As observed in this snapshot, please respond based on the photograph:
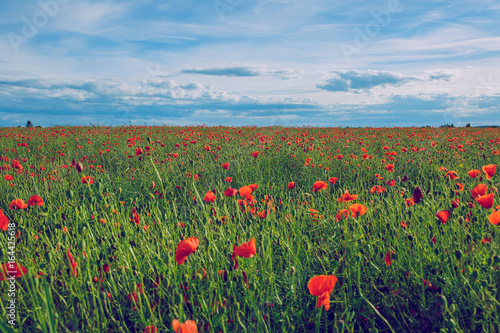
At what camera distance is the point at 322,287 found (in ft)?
3.80

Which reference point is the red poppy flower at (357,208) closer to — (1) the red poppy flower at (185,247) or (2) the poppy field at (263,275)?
(2) the poppy field at (263,275)

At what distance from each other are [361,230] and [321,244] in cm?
28

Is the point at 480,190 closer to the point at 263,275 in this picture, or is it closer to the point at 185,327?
the point at 263,275

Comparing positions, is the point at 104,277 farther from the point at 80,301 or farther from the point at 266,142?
the point at 266,142

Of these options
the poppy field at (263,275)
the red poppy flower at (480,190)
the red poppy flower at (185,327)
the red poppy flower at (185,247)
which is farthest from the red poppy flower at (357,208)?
the red poppy flower at (185,327)

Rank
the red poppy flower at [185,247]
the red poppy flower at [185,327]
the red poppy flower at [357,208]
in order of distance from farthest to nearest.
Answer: the red poppy flower at [357,208], the red poppy flower at [185,247], the red poppy flower at [185,327]

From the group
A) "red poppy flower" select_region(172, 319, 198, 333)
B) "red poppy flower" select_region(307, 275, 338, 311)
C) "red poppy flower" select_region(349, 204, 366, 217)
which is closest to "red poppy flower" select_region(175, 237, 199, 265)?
"red poppy flower" select_region(172, 319, 198, 333)

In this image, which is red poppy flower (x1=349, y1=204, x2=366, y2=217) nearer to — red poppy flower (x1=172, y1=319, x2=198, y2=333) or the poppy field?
the poppy field

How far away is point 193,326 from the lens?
1080 millimetres

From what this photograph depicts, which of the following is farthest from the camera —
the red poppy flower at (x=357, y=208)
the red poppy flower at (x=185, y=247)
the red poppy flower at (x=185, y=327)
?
the red poppy flower at (x=357, y=208)

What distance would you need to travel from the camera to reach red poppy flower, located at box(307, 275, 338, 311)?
1.13 metres

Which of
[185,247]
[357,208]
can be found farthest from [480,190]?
[185,247]

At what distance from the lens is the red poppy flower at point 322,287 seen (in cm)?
113

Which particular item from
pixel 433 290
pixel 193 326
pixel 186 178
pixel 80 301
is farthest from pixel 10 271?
pixel 186 178
